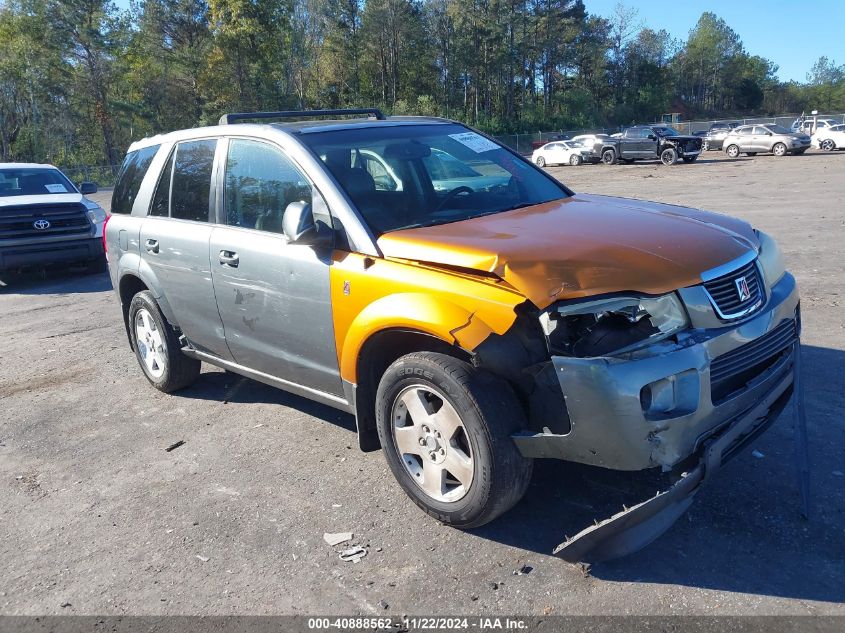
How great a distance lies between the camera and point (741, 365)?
323 centimetres

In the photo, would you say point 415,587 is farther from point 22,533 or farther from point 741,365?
point 22,533

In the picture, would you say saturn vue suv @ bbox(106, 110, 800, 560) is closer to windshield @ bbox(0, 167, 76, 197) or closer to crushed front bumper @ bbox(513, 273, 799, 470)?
crushed front bumper @ bbox(513, 273, 799, 470)

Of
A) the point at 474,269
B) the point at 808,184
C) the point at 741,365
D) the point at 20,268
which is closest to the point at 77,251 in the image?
the point at 20,268

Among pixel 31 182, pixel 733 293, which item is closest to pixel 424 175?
pixel 733 293

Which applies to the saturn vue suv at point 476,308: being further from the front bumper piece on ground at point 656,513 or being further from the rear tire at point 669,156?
the rear tire at point 669,156

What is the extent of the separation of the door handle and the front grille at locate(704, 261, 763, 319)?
2676 millimetres

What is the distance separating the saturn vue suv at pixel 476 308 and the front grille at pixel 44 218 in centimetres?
734

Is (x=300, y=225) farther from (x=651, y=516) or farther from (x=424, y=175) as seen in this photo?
(x=651, y=516)

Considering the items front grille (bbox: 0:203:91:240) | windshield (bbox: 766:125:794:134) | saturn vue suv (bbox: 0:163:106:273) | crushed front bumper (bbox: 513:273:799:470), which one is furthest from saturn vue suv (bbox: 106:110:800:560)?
windshield (bbox: 766:125:794:134)

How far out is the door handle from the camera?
441 centimetres

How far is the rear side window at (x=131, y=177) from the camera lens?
5.66 meters

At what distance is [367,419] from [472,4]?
78.1 m

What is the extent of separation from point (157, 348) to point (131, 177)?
141cm

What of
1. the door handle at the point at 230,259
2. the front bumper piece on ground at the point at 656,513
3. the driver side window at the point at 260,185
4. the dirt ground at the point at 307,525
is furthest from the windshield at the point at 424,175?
the front bumper piece on ground at the point at 656,513
